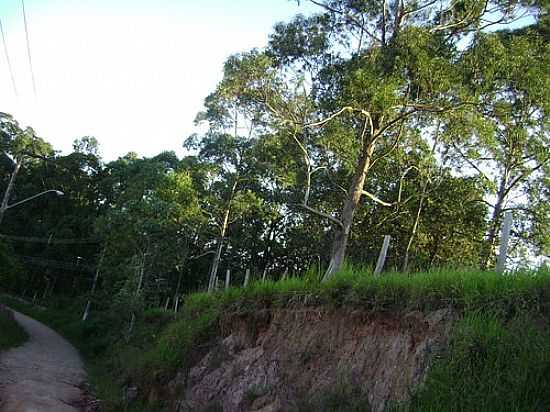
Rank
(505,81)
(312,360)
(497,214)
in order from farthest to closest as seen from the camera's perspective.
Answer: (497,214)
(505,81)
(312,360)

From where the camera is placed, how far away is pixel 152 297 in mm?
26125

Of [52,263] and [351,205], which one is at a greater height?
[351,205]

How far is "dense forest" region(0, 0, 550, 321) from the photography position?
41.9ft

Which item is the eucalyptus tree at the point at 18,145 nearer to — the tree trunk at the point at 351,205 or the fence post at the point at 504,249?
the tree trunk at the point at 351,205

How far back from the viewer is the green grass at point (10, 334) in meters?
20.2

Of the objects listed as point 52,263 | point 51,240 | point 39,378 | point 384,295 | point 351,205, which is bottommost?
point 52,263

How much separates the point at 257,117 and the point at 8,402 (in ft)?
32.8

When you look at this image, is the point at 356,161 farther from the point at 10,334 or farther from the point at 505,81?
the point at 10,334

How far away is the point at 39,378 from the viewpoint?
14.9m

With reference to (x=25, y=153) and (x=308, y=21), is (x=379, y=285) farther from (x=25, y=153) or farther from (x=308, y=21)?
(x=25, y=153)

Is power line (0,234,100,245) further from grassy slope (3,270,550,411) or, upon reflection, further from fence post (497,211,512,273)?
fence post (497,211,512,273)

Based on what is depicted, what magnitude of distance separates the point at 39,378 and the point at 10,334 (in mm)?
8954

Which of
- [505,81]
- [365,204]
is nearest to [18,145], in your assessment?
[365,204]

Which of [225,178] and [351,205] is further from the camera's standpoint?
[225,178]
